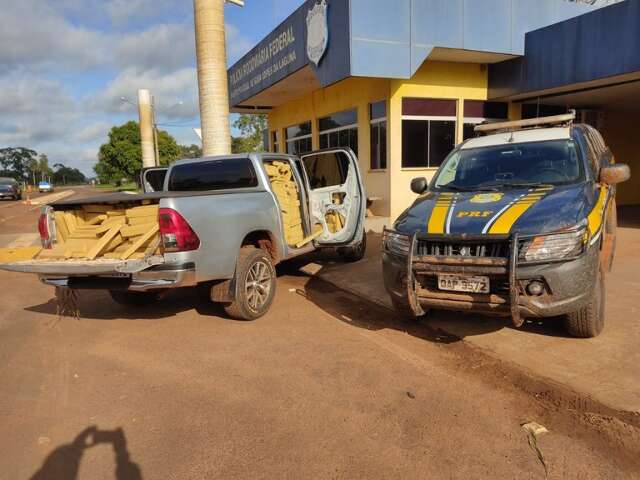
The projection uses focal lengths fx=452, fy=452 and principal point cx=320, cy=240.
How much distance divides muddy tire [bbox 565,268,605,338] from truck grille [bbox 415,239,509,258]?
895 mm

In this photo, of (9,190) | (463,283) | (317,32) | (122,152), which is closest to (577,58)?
(317,32)

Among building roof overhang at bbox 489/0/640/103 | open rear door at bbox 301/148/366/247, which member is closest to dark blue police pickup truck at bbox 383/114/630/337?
open rear door at bbox 301/148/366/247

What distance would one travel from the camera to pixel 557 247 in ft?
11.3

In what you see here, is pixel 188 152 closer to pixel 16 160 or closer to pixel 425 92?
pixel 16 160

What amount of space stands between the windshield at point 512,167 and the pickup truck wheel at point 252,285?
86.3 inches

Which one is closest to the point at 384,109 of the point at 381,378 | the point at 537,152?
the point at 537,152

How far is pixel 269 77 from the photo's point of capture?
14195 mm

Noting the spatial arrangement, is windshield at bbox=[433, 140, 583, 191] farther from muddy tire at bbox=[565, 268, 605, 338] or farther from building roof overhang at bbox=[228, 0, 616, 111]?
building roof overhang at bbox=[228, 0, 616, 111]

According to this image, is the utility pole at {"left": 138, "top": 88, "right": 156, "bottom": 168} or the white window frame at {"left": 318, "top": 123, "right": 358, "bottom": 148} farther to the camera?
the utility pole at {"left": 138, "top": 88, "right": 156, "bottom": 168}

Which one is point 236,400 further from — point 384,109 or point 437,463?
point 384,109

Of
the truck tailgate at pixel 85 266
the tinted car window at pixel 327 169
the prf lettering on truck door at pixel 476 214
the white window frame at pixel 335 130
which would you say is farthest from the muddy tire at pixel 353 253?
the white window frame at pixel 335 130

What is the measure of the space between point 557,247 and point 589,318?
0.88 meters

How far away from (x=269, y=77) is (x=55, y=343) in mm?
11437

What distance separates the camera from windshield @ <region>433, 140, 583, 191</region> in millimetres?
4535
